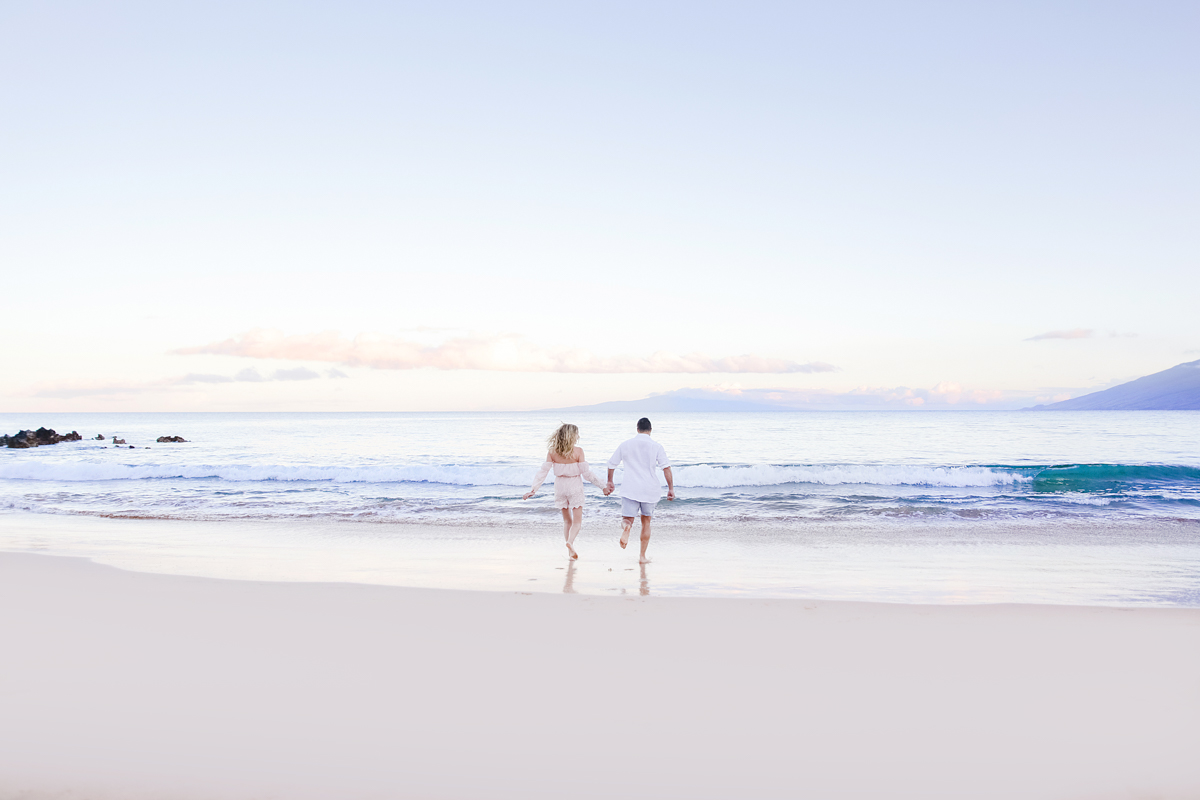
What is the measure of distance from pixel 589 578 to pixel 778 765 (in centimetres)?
489

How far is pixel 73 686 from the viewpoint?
15.2ft

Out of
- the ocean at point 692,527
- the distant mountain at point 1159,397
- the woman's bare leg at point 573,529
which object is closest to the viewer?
the ocean at point 692,527

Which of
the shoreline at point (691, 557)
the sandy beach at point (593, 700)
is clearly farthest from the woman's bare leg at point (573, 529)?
the sandy beach at point (593, 700)

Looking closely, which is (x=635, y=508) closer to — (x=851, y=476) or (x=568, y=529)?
(x=568, y=529)

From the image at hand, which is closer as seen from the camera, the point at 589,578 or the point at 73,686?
the point at 73,686

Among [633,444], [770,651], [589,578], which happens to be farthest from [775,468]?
[770,651]

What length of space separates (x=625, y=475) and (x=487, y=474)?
14.0 m

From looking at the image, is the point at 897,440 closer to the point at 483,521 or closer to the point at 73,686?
the point at 483,521

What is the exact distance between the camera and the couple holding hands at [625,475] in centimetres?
986

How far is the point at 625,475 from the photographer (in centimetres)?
1005

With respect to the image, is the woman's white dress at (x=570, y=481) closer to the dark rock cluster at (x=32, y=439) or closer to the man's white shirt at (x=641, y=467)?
the man's white shirt at (x=641, y=467)

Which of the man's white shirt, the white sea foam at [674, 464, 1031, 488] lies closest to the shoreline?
the man's white shirt

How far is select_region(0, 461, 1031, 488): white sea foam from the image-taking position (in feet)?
71.9

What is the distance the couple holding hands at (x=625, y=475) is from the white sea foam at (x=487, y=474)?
39.6ft
